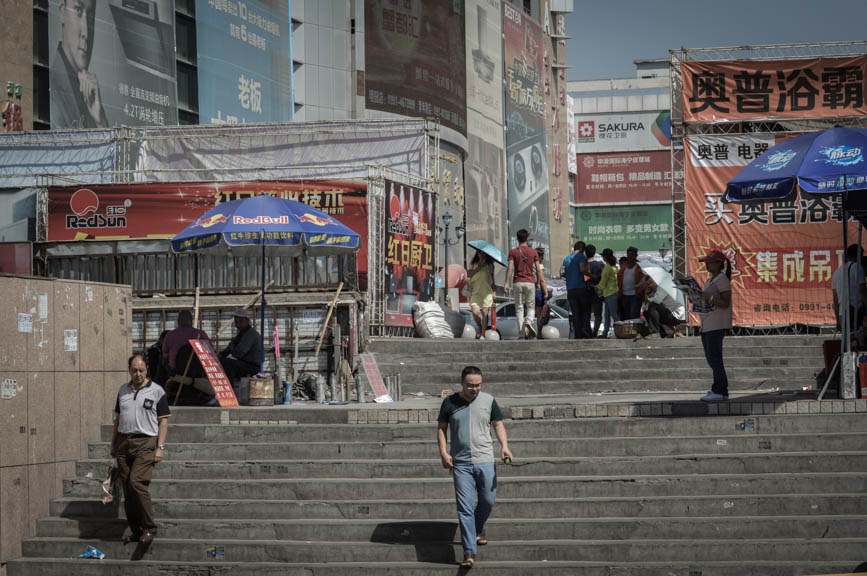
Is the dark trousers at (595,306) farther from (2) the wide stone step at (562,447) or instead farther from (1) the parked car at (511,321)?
(2) the wide stone step at (562,447)

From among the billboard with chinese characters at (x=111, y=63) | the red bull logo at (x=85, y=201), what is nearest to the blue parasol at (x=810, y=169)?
the red bull logo at (x=85, y=201)

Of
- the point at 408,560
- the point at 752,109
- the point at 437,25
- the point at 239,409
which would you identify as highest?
the point at 437,25

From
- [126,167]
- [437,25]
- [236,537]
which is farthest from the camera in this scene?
[437,25]

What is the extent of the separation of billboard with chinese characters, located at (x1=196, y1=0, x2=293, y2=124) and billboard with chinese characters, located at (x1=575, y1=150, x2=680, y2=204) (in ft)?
131

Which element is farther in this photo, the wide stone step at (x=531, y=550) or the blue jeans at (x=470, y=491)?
the wide stone step at (x=531, y=550)

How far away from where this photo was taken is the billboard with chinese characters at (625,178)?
A: 86438 millimetres

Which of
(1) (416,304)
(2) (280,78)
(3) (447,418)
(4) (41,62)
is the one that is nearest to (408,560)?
(3) (447,418)

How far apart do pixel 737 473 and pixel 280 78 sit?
4315 cm

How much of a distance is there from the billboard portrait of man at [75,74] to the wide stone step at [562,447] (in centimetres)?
2981

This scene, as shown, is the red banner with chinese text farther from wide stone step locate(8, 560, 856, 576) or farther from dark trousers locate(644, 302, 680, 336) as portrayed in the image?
dark trousers locate(644, 302, 680, 336)

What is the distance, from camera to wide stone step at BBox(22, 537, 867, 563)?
9.48 m

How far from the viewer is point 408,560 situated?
9.84 meters

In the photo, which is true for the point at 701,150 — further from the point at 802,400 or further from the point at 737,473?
the point at 737,473

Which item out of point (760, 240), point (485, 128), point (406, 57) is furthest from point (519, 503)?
point (485, 128)
